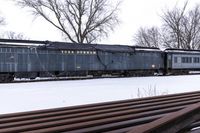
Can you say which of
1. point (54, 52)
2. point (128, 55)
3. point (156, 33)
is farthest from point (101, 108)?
point (156, 33)

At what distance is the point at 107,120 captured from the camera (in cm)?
432

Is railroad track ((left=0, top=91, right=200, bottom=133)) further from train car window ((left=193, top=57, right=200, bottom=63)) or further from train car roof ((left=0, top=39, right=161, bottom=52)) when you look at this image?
train car window ((left=193, top=57, right=200, bottom=63))

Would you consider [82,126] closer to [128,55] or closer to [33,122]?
[33,122]

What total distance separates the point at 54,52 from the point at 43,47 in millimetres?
1288

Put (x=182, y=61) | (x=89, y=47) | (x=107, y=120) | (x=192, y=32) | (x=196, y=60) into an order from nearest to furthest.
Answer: (x=107, y=120) < (x=89, y=47) < (x=182, y=61) < (x=196, y=60) < (x=192, y=32)

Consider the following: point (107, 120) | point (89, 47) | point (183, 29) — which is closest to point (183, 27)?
point (183, 29)

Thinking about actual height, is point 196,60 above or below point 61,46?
below

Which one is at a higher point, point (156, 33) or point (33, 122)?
point (156, 33)

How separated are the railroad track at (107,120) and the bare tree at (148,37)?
78812mm

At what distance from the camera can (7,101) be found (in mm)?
11867

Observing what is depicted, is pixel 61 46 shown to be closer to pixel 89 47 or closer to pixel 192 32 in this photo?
pixel 89 47

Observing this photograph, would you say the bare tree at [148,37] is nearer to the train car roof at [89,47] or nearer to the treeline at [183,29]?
the treeline at [183,29]

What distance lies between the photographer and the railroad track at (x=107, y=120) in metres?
3.72

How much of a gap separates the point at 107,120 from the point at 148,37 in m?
85.2
